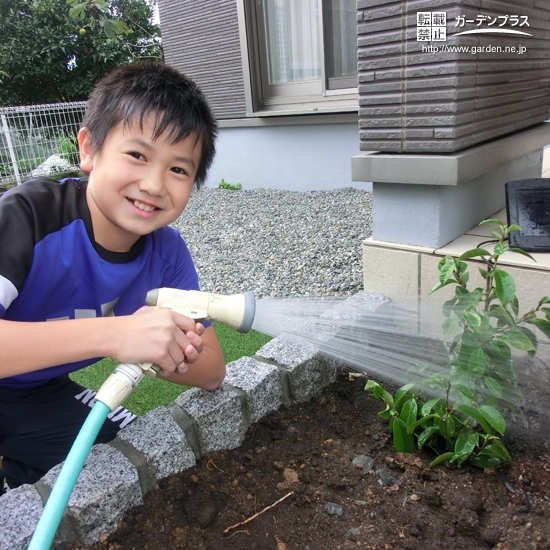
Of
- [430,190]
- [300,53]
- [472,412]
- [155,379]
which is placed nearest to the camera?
[472,412]

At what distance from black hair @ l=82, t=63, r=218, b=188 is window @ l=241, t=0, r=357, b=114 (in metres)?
4.30

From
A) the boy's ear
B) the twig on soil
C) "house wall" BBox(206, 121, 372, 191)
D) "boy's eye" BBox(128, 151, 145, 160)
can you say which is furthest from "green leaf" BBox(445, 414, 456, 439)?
"house wall" BBox(206, 121, 372, 191)

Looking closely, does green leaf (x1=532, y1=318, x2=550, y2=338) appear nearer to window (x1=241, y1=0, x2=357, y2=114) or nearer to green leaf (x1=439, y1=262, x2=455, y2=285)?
green leaf (x1=439, y1=262, x2=455, y2=285)

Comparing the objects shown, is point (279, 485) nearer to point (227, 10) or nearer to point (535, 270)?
point (535, 270)

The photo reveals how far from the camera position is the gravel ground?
11.5 feet

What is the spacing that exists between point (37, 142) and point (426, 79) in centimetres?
845

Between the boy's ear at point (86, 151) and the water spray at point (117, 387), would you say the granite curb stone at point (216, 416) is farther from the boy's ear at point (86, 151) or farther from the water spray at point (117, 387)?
the boy's ear at point (86, 151)

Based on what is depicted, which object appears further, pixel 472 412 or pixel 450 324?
pixel 450 324

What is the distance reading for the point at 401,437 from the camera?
1669 mm

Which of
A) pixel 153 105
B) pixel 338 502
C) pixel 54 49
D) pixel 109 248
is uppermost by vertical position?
pixel 54 49

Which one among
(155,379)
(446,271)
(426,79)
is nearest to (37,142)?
(155,379)

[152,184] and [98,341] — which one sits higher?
[152,184]

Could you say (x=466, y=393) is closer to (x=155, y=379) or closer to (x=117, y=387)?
(x=117, y=387)

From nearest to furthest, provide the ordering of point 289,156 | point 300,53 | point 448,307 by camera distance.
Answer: point 448,307 < point 300,53 < point 289,156
